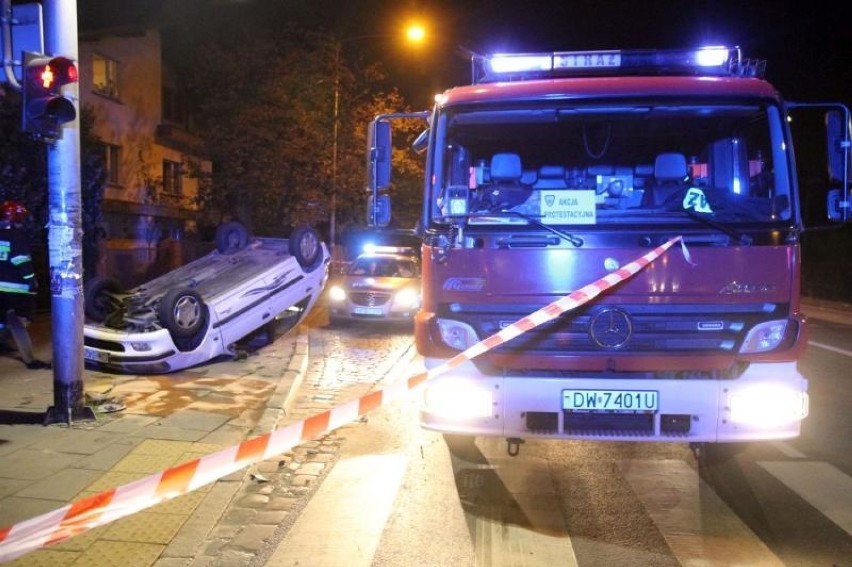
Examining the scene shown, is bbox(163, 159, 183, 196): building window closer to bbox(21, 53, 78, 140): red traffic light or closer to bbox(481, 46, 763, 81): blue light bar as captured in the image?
bbox(21, 53, 78, 140): red traffic light

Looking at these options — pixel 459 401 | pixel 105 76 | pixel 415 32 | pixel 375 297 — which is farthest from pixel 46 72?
pixel 105 76

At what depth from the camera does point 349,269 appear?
15.9 meters

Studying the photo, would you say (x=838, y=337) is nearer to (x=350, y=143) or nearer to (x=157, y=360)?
(x=157, y=360)

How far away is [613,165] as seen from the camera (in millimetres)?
5828

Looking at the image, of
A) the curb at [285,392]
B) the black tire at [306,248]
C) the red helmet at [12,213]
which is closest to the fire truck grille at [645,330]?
the curb at [285,392]

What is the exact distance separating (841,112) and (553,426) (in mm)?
3106

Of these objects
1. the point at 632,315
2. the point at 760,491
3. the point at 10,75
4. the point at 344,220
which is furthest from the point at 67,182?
the point at 344,220

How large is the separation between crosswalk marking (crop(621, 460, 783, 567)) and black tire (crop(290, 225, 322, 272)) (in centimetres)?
609

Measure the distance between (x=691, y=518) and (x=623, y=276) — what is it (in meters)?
1.61

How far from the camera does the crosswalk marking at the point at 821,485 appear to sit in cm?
491

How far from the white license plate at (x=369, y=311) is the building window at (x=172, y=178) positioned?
52.7 ft

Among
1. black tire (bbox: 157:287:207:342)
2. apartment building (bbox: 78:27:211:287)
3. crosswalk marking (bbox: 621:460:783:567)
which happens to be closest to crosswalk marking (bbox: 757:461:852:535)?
crosswalk marking (bbox: 621:460:783:567)

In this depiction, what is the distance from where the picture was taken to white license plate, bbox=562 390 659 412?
4.76m

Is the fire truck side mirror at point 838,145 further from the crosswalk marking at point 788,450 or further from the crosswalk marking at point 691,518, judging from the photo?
the crosswalk marking at point 691,518
